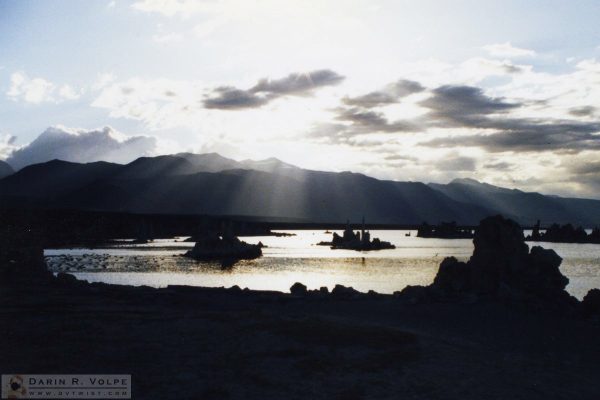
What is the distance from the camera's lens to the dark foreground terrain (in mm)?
12273

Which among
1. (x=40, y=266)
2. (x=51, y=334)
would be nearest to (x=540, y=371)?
(x=51, y=334)

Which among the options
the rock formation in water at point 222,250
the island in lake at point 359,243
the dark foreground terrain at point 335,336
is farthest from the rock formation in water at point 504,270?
the island in lake at point 359,243

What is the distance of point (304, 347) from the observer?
50.6ft

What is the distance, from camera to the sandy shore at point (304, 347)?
1209 cm

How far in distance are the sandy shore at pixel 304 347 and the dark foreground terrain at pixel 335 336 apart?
0.16ft

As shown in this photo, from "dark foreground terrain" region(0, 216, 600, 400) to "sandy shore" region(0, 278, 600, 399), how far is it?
0.05 meters

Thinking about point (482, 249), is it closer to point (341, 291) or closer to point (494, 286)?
point (494, 286)

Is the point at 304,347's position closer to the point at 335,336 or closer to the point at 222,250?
the point at 335,336

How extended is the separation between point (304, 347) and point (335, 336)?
172 cm

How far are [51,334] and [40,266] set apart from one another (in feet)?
90.1

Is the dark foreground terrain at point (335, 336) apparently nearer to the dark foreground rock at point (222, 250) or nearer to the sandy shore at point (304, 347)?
the sandy shore at point (304, 347)

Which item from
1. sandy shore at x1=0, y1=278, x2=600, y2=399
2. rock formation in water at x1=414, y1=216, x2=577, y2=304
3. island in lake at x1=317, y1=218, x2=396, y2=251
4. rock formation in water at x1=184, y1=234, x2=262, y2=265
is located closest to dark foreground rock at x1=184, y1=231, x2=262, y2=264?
rock formation in water at x1=184, y1=234, x2=262, y2=265

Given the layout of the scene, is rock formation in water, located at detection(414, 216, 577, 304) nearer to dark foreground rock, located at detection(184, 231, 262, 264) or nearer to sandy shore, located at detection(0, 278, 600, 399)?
sandy shore, located at detection(0, 278, 600, 399)

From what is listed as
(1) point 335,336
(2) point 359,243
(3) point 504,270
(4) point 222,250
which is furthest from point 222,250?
(1) point 335,336
